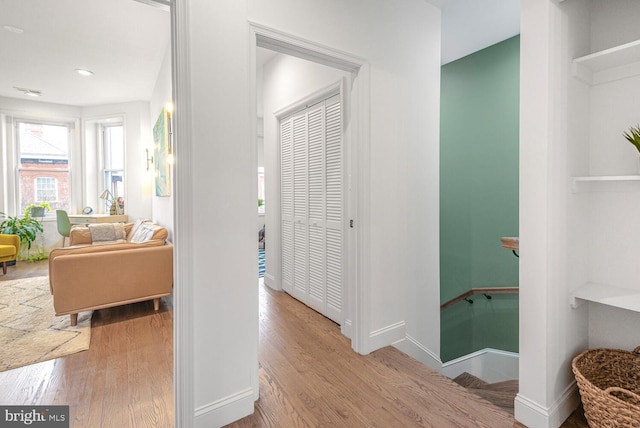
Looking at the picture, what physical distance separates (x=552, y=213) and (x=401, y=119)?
4.27 feet

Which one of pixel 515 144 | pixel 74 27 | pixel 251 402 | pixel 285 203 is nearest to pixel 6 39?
pixel 74 27

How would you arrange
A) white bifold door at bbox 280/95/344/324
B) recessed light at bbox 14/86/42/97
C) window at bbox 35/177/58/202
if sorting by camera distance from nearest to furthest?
white bifold door at bbox 280/95/344/324
recessed light at bbox 14/86/42/97
window at bbox 35/177/58/202

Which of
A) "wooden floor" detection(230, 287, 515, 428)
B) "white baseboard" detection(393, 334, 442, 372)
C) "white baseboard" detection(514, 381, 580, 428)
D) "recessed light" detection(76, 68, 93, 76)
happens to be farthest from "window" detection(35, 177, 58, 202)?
"white baseboard" detection(514, 381, 580, 428)

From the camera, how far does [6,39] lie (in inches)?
144

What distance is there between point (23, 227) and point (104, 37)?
402cm

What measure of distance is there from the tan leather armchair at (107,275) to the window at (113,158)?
12.8 feet

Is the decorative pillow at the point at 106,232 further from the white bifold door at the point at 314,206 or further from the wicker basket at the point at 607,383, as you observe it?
the wicker basket at the point at 607,383

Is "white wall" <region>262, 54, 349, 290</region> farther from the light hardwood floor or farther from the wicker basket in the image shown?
the wicker basket

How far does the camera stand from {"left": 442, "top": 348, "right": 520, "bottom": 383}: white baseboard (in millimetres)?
3582

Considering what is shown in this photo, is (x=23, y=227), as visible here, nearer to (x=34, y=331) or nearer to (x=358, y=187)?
(x=34, y=331)

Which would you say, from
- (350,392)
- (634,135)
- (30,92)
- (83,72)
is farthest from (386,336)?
(30,92)

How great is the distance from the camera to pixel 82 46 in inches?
151

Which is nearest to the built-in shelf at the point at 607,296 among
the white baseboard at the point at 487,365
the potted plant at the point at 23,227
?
the white baseboard at the point at 487,365

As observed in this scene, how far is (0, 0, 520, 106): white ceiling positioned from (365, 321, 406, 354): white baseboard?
2.75 m
